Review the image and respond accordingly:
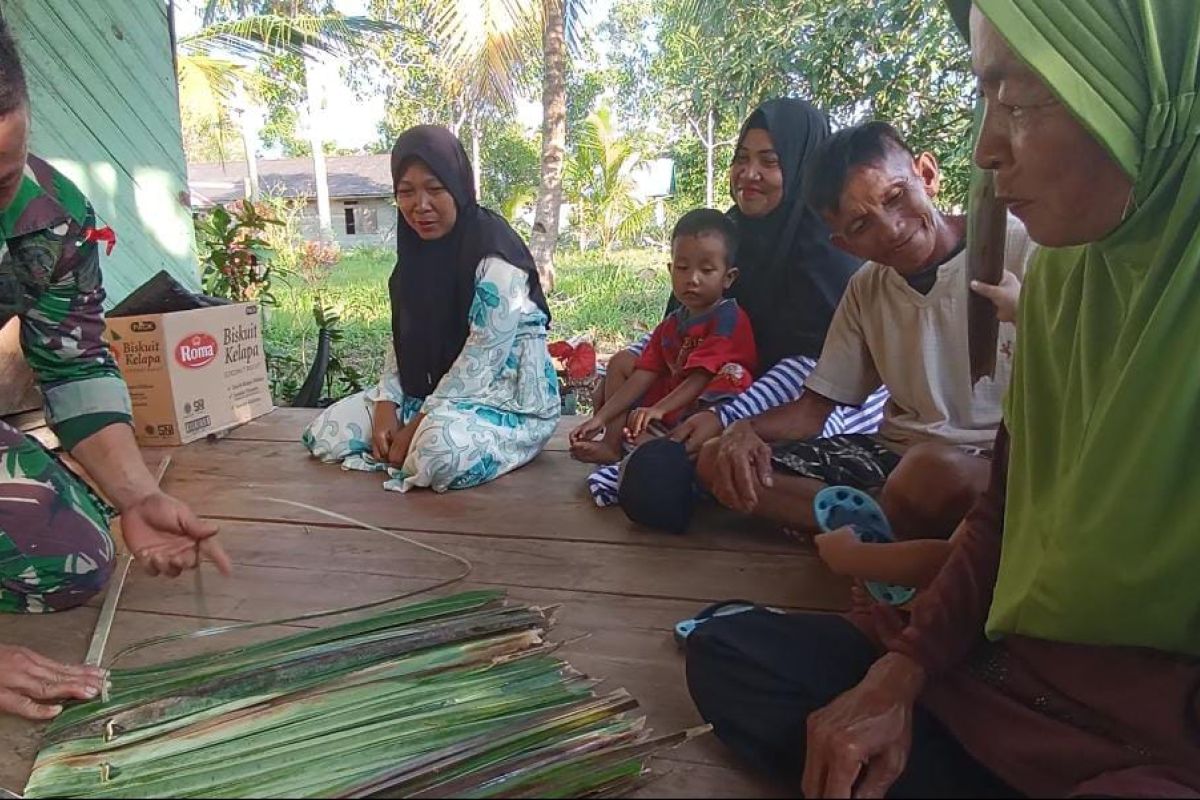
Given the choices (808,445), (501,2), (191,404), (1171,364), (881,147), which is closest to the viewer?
(1171,364)

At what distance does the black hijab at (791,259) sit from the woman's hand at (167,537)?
1479mm

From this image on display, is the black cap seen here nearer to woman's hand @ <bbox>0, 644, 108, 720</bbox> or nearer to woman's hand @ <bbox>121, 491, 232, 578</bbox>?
woman's hand @ <bbox>121, 491, 232, 578</bbox>

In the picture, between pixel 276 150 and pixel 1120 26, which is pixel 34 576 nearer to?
pixel 1120 26

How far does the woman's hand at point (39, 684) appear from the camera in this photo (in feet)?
4.04

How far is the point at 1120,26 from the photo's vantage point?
758 mm

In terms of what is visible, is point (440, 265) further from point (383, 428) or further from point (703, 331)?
point (703, 331)

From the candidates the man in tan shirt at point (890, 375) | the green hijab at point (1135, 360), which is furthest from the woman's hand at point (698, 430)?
the green hijab at point (1135, 360)

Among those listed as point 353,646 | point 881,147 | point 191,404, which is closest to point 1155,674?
point 353,646

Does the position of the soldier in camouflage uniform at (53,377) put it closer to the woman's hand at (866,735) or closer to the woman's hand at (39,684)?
the woman's hand at (39,684)

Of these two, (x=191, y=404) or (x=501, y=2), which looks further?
(x=501, y=2)

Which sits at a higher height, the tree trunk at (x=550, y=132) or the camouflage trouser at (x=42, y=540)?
the tree trunk at (x=550, y=132)

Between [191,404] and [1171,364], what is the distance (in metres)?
2.81

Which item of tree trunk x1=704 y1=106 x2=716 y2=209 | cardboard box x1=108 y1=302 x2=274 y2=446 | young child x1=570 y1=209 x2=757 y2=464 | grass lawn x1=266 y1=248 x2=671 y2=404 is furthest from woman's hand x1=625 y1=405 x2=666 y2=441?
grass lawn x1=266 y1=248 x2=671 y2=404

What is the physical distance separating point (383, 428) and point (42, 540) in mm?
1097
